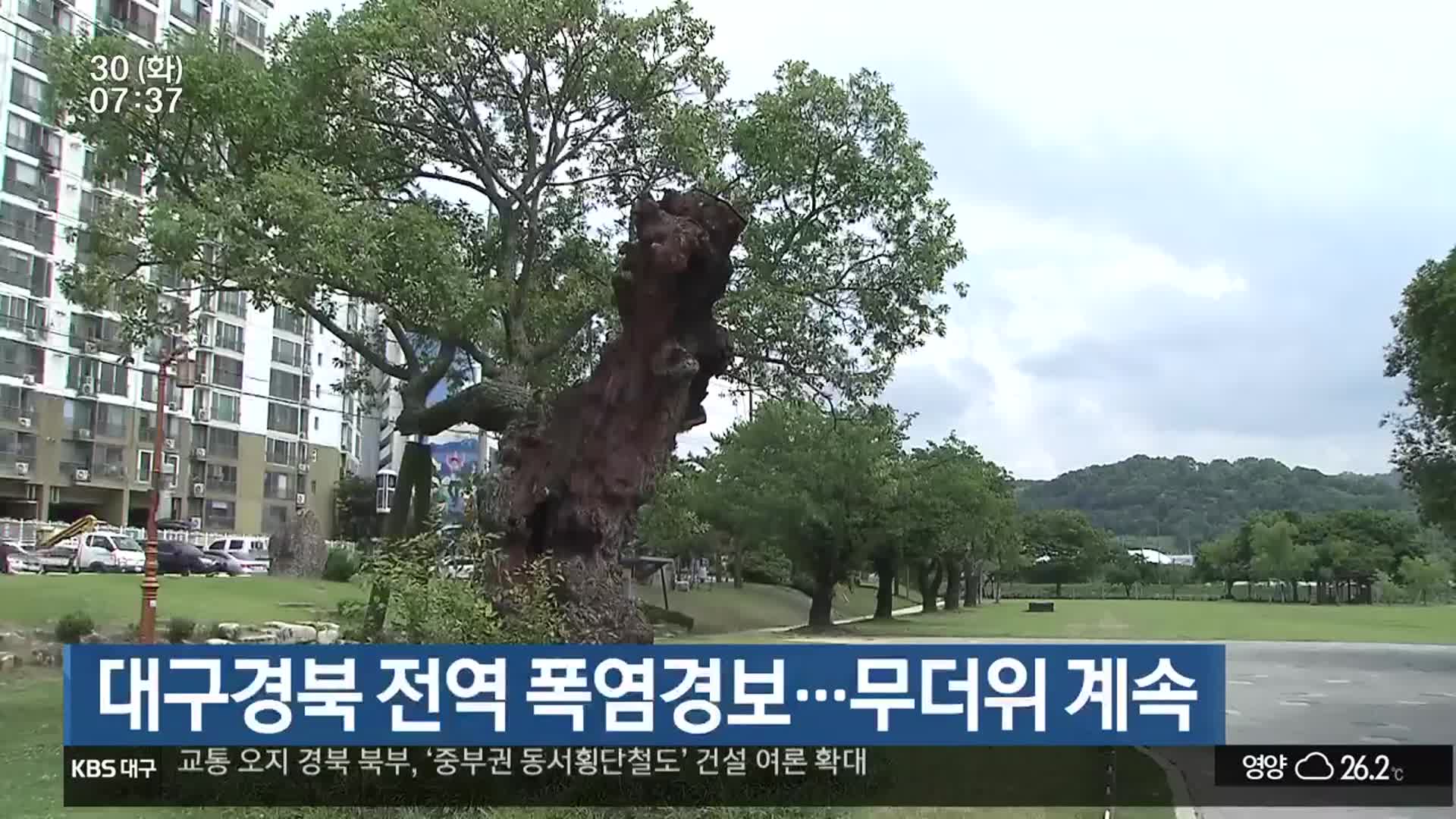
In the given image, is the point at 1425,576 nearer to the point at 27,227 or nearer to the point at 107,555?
the point at 107,555

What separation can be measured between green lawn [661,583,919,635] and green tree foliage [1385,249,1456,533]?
53.0 ft

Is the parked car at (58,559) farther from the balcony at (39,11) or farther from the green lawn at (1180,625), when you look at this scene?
the green lawn at (1180,625)

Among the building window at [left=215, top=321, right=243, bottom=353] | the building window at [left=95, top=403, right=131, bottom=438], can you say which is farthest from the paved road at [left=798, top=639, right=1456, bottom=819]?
the building window at [left=215, top=321, right=243, bottom=353]

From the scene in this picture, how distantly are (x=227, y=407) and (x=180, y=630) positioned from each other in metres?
32.7

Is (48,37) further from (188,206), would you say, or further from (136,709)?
(136,709)

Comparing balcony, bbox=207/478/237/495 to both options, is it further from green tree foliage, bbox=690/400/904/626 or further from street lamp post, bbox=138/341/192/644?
street lamp post, bbox=138/341/192/644

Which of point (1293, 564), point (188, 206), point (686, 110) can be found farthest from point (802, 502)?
point (1293, 564)

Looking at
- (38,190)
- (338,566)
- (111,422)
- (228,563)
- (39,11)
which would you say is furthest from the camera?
(111,422)

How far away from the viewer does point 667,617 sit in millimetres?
30516

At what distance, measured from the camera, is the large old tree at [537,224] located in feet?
30.6

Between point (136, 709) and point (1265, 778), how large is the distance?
663 cm

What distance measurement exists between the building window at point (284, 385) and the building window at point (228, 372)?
6.64 feet
